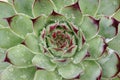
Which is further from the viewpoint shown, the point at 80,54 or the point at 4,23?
the point at 4,23

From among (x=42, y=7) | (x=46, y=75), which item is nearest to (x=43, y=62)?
(x=46, y=75)

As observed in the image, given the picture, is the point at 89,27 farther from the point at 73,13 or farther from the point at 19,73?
the point at 19,73

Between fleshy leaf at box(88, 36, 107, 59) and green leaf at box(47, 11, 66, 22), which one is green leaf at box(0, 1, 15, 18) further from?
fleshy leaf at box(88, 36, 107, 59)

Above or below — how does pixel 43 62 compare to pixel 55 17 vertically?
below

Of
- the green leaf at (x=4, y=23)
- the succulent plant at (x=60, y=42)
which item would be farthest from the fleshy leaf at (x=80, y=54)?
the green leaf at (x=4, y=23)

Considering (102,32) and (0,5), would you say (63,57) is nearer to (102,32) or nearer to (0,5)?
(102,32)
